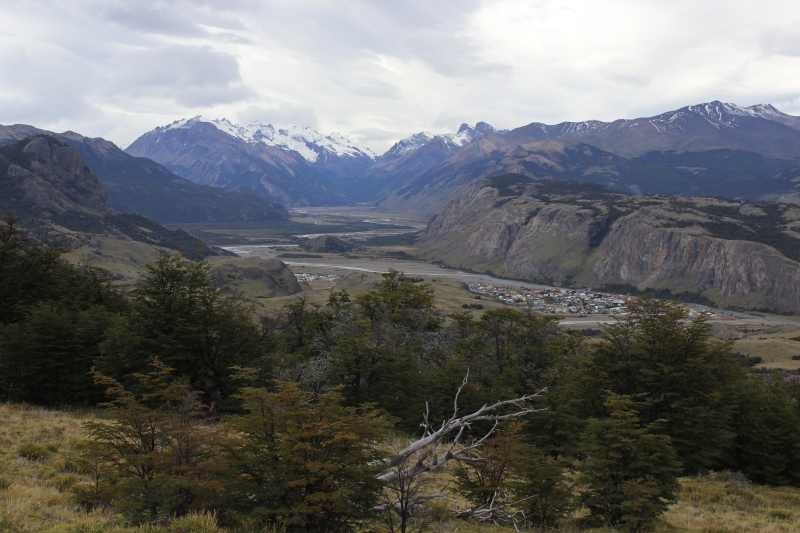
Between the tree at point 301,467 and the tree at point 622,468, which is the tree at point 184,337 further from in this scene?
the tree at point 622,468

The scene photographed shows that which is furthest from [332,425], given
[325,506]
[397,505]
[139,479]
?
[139,479]

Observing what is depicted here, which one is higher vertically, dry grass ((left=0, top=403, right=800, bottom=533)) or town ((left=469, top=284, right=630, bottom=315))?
dry grass ((left=0, top=403, right=800, bottom=533))

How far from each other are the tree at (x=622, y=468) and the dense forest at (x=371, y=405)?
6 cm

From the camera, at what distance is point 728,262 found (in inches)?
6171

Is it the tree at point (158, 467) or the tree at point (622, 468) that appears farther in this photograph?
the tree at point (622, 468)

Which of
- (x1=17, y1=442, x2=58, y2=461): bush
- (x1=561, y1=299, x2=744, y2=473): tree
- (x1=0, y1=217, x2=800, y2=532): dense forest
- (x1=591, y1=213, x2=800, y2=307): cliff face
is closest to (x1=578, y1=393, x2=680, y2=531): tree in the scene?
(x1=0, y1=217, x2=800, y2=532): dense forest

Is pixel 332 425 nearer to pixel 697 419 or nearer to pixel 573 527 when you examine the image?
pixel 573 527

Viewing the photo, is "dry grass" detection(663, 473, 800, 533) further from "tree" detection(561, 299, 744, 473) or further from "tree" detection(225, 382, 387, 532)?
"tree" detection(225, 382, 387, 532)

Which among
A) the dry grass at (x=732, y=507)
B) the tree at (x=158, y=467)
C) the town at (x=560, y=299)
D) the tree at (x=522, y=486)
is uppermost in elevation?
the tree at (x=158, y=467)

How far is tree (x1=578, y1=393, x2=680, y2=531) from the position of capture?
1417 centimetres

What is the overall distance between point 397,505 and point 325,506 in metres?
1.95

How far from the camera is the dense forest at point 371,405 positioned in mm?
10188

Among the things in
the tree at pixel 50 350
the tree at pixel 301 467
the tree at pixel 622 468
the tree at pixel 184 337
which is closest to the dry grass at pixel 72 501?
the tree at pixel 301 467

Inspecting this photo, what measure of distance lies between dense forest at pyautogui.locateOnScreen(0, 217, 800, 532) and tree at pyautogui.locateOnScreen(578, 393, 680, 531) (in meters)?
0.06
